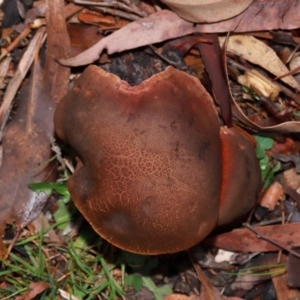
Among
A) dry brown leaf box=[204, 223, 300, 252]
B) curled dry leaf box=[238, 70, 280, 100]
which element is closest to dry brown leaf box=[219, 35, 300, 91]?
curled dry leaf box=[238, 70, 280, 100]

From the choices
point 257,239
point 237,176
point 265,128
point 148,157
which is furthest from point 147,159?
point 257,239

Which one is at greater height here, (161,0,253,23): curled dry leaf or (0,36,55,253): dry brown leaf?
(161,0,253,23): curled dry leaf

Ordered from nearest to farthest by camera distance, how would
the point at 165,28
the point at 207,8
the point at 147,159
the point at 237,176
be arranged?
the point at 147,159 → the point at 237,176 → the point at 207,8 → the point at 165,28

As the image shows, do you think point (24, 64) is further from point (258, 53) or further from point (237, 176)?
point (237, 176)

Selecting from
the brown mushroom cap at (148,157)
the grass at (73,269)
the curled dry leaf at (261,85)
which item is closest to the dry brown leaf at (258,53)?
the curled dry leaf at (261,85)

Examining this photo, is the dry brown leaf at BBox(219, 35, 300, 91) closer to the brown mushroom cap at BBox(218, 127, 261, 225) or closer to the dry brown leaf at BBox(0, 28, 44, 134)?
the brown mushroom cap at BBox(218, 127, 261, 225)

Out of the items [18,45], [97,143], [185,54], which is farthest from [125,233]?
[18,45]

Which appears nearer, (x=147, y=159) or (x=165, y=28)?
(x=147, y=159)
